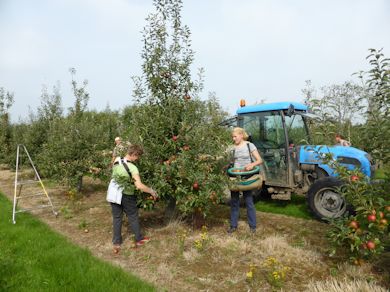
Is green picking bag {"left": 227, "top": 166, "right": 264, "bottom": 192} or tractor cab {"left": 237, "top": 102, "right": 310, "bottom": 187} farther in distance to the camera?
tractor cab {"left": 237, "top": 102, "right": 310, "bottom": 187}

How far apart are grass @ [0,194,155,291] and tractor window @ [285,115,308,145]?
14.0ft

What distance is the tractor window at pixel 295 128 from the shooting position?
647 centimetres

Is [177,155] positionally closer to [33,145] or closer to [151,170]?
[151,170]

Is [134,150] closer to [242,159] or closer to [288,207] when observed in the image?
[242,159]

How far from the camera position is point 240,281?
3.66 m

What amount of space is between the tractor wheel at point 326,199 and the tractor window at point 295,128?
1.03 meters

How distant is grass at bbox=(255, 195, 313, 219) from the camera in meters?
6.49

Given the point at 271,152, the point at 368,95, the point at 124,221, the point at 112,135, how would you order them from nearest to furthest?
1. the point at 368,95
2. the point at 124,221
3. the point at 271,152
4. the point at 112,135

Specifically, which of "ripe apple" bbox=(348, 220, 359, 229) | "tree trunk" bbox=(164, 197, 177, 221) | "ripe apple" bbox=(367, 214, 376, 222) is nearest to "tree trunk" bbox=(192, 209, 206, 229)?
"tree trunk" bbox=(164, 197, 177, 221)

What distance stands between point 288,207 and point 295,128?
1794 mm

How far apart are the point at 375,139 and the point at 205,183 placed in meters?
2.49

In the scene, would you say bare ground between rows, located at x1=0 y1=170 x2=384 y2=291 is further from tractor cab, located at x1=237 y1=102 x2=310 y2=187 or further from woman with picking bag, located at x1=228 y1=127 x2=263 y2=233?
tractor cab, located at x1=237 y1=102 x2=310 y2=187

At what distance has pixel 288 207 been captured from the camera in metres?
6.98

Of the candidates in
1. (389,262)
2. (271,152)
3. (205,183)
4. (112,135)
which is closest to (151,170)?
(205,183)
